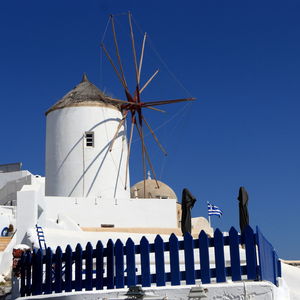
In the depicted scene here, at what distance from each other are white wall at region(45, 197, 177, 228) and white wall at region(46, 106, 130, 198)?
1727 mm

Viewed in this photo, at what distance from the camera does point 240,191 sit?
60.5 ft

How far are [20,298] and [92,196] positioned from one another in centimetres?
1842

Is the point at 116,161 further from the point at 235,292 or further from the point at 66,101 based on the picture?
the point at 235,292

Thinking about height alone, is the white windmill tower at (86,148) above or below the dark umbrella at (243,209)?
above

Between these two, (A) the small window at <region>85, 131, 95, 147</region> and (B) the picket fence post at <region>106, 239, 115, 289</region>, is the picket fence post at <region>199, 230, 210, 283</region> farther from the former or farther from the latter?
(A) the small window at <region>85, 131, 95, 147</region>

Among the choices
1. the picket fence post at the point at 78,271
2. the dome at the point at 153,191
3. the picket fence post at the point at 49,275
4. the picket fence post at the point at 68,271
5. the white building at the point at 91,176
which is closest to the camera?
the picket fence post at the point at 78,271

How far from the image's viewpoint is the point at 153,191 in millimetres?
36781

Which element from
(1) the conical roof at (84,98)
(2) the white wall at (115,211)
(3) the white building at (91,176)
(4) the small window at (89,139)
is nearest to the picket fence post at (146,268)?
(3) the white building at (91,176)

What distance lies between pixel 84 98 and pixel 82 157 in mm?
3140

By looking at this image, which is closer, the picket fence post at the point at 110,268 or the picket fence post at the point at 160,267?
the picket fence post at the point at 160,267

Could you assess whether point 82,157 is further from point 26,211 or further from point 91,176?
point 26,211

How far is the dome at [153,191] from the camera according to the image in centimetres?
3659

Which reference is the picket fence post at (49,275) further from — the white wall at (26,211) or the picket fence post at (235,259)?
the white wall at (26,211)

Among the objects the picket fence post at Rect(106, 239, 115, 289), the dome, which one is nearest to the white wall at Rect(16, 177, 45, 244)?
the picket fence post at Rect(106, 239, 115, 289)
